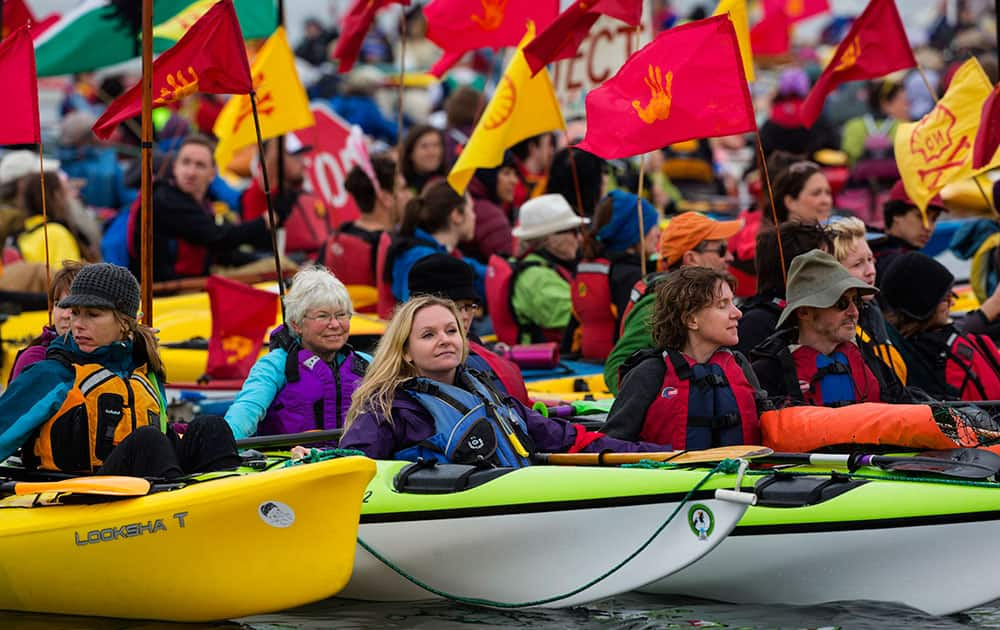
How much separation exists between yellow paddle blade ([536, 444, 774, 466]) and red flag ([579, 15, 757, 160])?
6.42ft

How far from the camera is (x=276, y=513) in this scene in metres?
6.25

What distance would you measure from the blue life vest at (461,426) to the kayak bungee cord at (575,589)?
16.5 inches

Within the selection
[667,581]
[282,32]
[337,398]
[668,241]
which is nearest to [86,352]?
[337,398]

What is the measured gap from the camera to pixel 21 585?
6.77 meters

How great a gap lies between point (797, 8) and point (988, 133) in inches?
500

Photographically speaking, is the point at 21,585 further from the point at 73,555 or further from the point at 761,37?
the point at 761,37

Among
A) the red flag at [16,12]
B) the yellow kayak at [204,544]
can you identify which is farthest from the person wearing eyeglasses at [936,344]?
the red flag at [16,12]

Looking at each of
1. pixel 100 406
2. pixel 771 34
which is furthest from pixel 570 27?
pixel 771 34

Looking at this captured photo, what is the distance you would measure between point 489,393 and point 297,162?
875cm

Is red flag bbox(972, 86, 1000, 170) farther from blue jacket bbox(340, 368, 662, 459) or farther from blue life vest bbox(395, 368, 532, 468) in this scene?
blue life vest bbox(395, 368, 532, 468)

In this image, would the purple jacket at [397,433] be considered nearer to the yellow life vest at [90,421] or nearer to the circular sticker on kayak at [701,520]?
the circular sticker on kayak at [701,520]

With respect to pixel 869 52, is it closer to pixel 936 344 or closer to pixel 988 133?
pixel 988 133

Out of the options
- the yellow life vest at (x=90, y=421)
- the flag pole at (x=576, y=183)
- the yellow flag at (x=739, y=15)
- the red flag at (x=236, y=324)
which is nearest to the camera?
the yellow life vest at (x=90, y=421)

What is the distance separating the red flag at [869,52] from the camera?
Result: 396 inches
